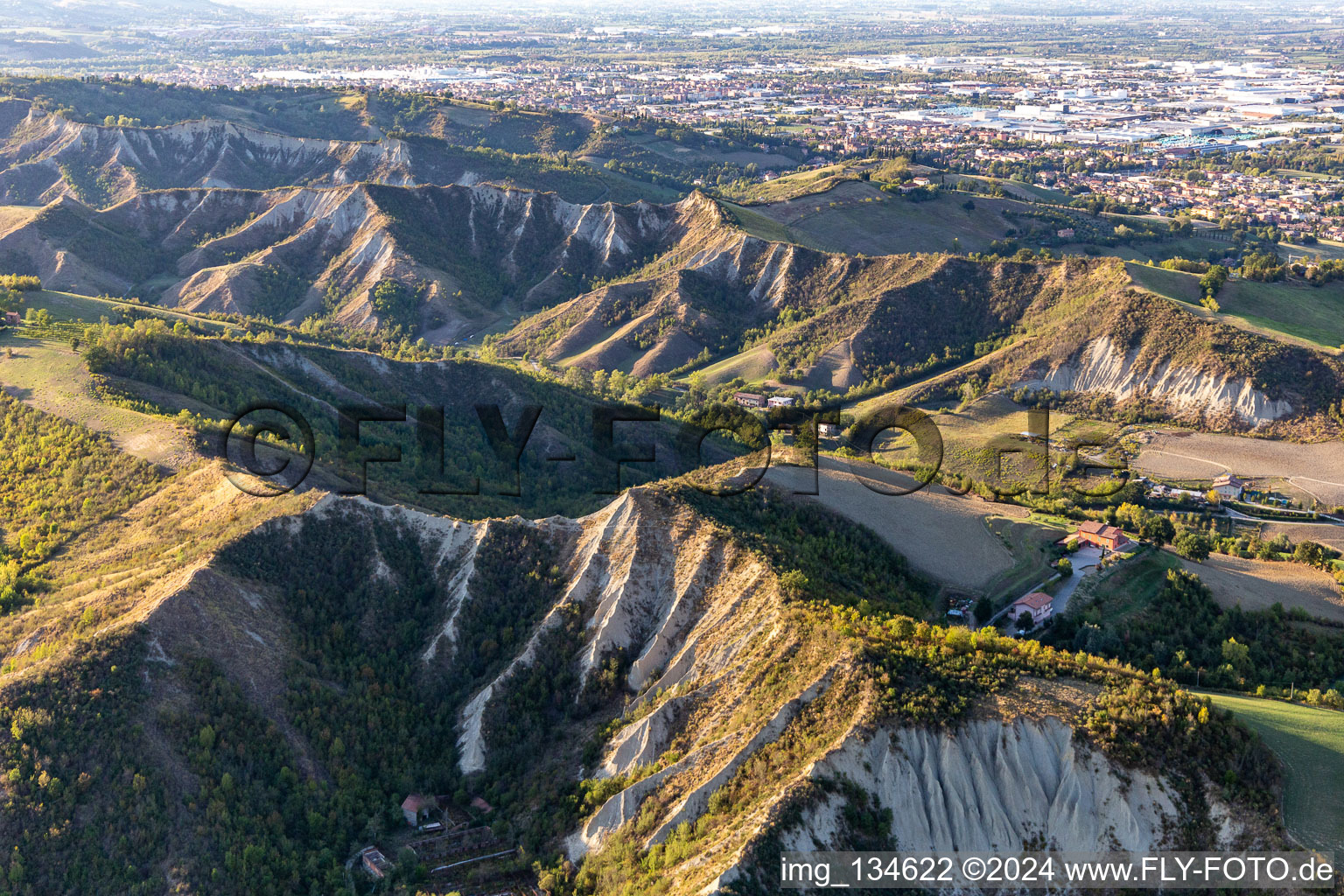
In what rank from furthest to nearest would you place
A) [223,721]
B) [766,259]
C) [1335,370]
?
[766,259], [1335,370], [223,721]

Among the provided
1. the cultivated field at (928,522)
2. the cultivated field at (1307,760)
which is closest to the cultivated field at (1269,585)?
the cultivated field at (928,522)

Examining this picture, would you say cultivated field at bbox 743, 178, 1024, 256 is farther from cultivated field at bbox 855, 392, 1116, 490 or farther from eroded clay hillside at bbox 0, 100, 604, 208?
cultivated field at bbox 855, 392, 1116, 490

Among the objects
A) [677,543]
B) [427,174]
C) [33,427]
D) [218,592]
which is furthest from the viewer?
[427,174]

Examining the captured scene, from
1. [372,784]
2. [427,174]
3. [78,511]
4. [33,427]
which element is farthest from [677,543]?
[427,174]

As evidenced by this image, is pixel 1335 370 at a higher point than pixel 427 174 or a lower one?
lower

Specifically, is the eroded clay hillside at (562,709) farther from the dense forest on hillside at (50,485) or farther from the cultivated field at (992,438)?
the cultivated field at (992,438)

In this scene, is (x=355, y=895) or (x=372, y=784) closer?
(x=355, y=895)

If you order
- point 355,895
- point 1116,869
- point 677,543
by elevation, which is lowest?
point 355,895

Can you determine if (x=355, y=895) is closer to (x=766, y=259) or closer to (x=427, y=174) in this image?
(x=766, y=259)
